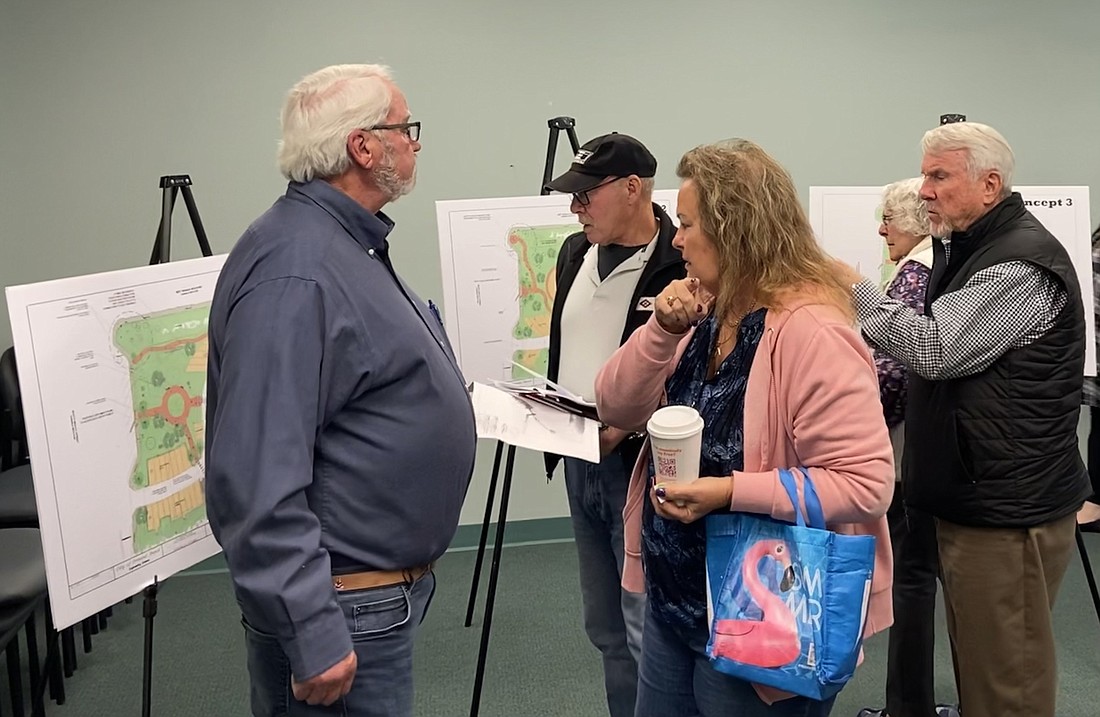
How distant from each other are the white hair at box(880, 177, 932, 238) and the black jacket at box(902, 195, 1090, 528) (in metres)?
0.52

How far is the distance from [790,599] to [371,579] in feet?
2.10

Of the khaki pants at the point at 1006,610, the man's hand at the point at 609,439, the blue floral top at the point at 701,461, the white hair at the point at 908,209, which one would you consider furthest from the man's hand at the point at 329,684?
the white hair at the point at 908,209

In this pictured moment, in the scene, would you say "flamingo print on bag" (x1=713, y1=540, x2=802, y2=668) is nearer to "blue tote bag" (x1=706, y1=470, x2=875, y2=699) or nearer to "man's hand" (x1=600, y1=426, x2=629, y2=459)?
"blue tote bag" (x1=706, y1=470, x2=875, y2=699)

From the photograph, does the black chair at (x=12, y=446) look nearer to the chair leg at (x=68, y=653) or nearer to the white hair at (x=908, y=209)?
the chair leg at (x=68, y=653)

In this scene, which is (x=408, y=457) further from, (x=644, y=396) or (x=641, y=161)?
(x=641, y=161)

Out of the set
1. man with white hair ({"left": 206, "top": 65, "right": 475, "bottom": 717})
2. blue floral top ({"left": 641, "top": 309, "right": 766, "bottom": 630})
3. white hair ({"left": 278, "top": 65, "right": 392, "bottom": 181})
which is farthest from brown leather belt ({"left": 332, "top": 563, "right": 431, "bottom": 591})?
white hair ({"left": 278, "top": 65, "right": 392, "bottom": 181})

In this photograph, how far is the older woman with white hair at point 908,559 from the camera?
269 cm

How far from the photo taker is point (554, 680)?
3047 millimetres

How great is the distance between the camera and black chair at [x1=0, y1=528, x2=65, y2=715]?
240 centimetres

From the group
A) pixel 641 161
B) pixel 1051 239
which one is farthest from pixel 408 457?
pixel 1051 239

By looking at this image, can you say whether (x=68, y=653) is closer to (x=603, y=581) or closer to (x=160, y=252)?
(x=160, y=252)

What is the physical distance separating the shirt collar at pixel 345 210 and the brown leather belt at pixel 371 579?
52 cm

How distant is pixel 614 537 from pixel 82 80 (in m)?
2.92

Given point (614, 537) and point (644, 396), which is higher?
point (644, 396)
